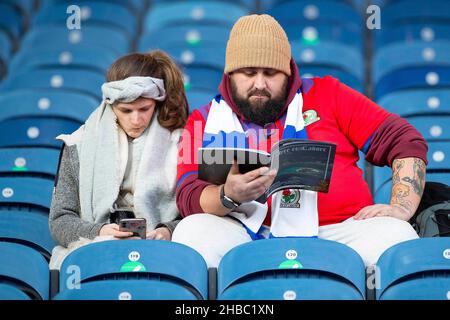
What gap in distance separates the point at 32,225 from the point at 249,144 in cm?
85

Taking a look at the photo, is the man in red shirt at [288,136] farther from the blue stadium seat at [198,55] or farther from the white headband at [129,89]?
the blue stadium seat at [198,55]

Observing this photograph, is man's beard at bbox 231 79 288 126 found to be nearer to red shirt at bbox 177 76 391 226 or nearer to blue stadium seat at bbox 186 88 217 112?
red shirt at bbox 177 76 391 226

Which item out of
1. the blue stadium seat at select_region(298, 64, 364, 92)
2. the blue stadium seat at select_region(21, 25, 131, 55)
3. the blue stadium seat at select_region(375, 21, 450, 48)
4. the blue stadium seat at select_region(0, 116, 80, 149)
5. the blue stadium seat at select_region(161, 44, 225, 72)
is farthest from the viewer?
the blue stadium seat at select_region(21, 25, 131, 55)

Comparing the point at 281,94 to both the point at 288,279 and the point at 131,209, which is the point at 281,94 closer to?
the point at 131,209

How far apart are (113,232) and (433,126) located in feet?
5.11

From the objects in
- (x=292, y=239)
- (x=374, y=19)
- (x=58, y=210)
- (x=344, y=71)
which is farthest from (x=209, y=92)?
(x=292, y=239)

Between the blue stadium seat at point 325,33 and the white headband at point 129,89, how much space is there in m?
1.91

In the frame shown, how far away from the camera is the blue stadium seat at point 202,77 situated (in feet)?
17.8

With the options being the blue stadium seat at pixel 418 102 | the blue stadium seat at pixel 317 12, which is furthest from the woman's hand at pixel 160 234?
the blue stadium seat at pixel 317 12

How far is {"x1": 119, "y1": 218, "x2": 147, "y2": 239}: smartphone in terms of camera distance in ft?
12.4

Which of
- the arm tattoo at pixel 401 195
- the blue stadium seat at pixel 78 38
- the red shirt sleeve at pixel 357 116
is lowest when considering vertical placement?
the arm tattoo at pixel 401 195

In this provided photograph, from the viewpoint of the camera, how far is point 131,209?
4078 millimetres

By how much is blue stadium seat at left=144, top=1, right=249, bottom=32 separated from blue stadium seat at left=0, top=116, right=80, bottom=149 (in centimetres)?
156

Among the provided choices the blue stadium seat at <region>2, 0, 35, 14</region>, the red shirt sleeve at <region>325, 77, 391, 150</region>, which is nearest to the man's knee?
the red shirt sleeve at <region>325, 77, 391, 150</region>
